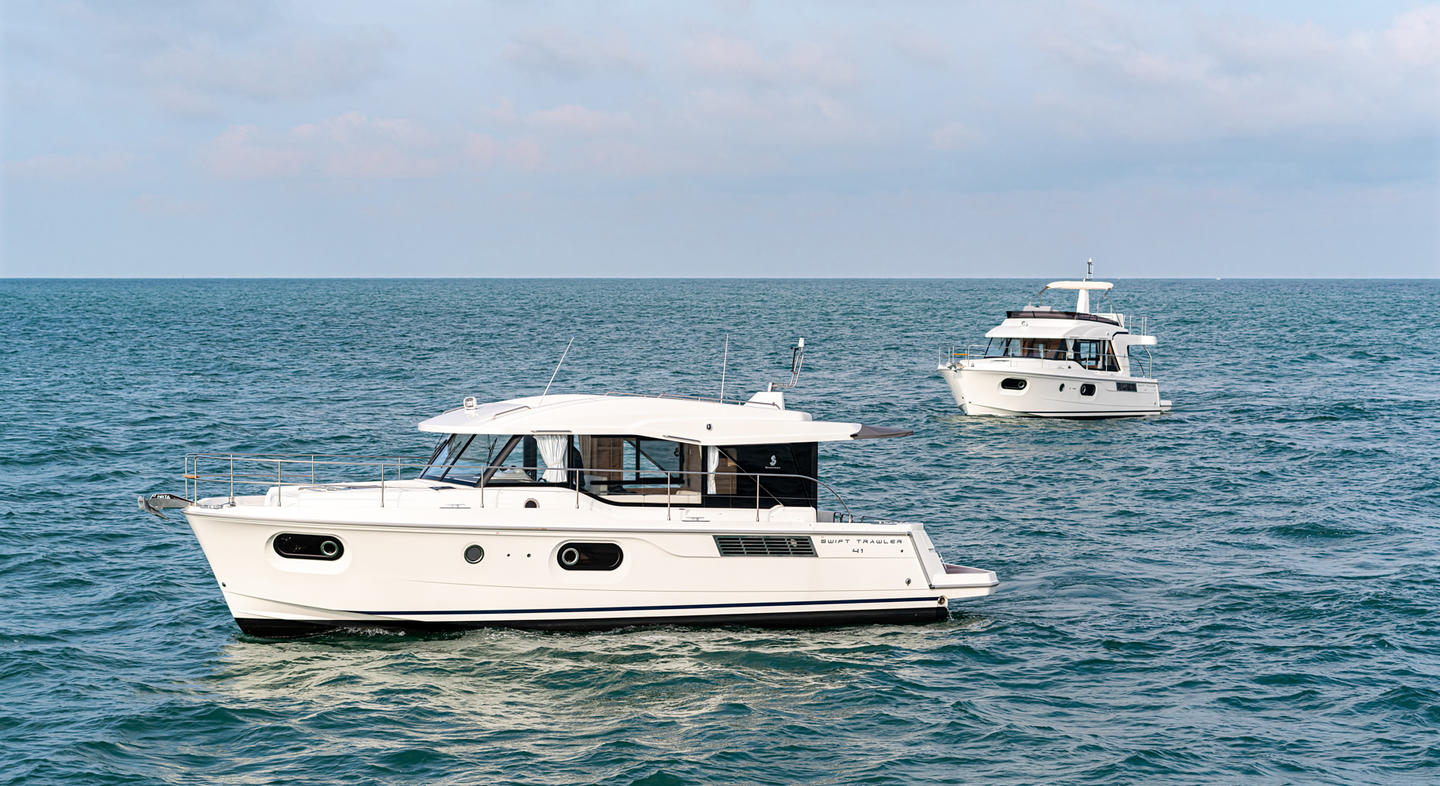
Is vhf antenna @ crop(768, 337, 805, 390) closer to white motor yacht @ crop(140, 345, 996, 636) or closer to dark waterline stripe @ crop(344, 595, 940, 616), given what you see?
white motor yacht @ crop(140, 345, 996, 636)

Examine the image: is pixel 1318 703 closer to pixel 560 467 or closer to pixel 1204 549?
pixel 1204 549

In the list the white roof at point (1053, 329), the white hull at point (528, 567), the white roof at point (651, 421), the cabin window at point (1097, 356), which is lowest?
the white hull at point (528, 567)

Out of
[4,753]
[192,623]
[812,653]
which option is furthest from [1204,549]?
[4,753]

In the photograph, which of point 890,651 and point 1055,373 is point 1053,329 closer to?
point 1055,373

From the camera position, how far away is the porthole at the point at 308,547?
1487 centimetres

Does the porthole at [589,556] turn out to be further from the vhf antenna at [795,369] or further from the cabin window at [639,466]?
the vhf antenna at [795,369]

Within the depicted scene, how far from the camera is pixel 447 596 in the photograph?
15117 mm

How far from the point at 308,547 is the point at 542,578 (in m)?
2.86

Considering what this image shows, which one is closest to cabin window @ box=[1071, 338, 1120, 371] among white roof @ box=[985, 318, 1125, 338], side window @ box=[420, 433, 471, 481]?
white roof @ box=[985, 318, 1125, 338]

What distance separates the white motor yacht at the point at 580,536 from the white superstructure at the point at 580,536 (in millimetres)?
21

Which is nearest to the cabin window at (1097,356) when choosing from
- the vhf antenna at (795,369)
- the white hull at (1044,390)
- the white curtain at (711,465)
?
the white hull at (1044,390)

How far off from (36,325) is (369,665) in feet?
279

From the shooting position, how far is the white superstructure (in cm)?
1491

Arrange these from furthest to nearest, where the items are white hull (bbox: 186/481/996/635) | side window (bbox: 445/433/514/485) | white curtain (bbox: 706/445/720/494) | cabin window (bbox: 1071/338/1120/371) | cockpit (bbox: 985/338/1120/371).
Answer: cabin window (bbox: 1071/338/1120/371) → cockpit (bbox: 985/338/1120/371) → white curtain (bbox: 706/445/720/494) → side window (bbox: 445/433/514/485) → white hull (bbox: 186/481/996/635)
